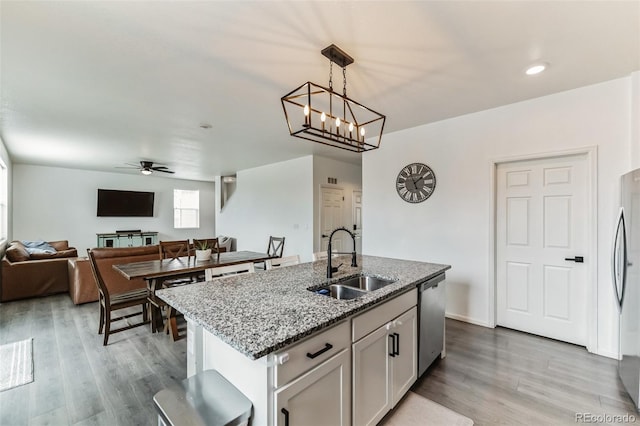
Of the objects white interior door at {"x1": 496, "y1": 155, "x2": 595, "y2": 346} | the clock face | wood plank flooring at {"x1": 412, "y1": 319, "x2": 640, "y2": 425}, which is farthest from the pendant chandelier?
wood plank flooring at {"x1": 412, "y1": 319, "x2": 640, "y2": 425}

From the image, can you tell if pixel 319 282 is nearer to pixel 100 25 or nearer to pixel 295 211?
pixel 100 25

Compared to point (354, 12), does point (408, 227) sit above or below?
below

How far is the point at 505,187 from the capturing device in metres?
3.37

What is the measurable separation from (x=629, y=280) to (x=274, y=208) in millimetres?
5817

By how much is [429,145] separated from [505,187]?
111 centimetres

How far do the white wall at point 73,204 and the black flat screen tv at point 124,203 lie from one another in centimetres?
17

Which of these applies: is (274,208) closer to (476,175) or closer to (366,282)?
(476,175)

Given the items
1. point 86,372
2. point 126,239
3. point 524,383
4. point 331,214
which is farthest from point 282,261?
point 126,239

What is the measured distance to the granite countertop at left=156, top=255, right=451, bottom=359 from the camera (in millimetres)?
1135

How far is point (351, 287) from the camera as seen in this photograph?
2.07m

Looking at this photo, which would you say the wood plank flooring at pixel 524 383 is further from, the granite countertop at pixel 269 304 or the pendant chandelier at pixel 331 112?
the pendant chandelier at pixel 331 112

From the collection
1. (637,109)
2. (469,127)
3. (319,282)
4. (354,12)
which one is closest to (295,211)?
(469,127)

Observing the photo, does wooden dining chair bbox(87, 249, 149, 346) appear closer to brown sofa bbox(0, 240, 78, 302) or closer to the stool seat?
the stool seat

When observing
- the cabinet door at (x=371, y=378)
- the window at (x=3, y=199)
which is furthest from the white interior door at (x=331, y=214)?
the window at (x=3, y=199)
